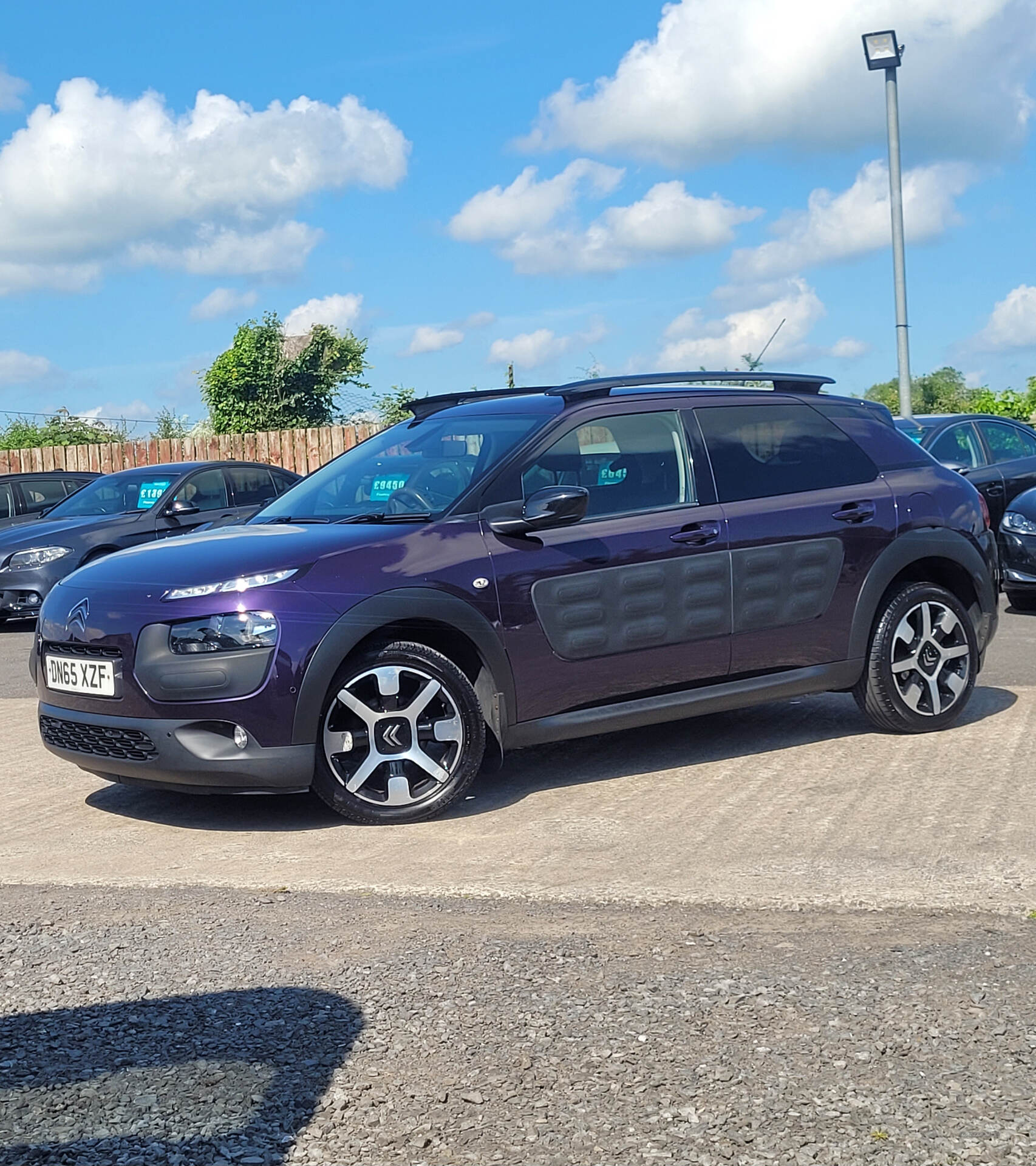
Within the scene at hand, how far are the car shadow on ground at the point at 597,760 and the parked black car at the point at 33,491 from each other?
36.0 feet

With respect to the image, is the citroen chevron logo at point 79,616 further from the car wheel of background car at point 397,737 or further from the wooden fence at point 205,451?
the wooden fence at point 205,451

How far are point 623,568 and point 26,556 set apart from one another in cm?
895

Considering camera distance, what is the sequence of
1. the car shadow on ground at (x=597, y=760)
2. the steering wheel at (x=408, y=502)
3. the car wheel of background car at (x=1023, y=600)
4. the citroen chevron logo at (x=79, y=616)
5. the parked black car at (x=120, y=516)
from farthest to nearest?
the parked black car at (x=120, y=516) < the car wheel of background car at (x=1023, y=600) < the steering wheel at (x=408, y=502) < the car shadow on ground at (x=597, y=760) < the citroen chevron logo at (x=79, y=616)

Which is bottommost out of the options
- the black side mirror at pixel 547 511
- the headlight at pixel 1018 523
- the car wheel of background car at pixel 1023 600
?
the car wheel of background car at pixel 1023 600

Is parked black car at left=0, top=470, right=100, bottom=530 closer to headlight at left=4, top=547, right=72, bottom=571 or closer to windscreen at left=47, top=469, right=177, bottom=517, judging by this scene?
windscreen at left=47, top=469, right=177, bottom=517

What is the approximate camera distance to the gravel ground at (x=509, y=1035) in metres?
2.77

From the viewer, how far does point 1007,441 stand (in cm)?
1478

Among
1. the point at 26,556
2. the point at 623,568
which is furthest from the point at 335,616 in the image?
the point at 26,556

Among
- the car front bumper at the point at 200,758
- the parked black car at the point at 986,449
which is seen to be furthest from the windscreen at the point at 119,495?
the car front bumper at the point at 200,758

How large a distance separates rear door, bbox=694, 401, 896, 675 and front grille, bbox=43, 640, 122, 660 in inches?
102

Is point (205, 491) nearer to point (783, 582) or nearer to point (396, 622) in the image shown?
point (783, 582)

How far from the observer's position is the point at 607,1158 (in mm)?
2682

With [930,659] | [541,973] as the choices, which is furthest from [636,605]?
[541,973]

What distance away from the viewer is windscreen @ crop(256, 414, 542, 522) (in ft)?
19.7
